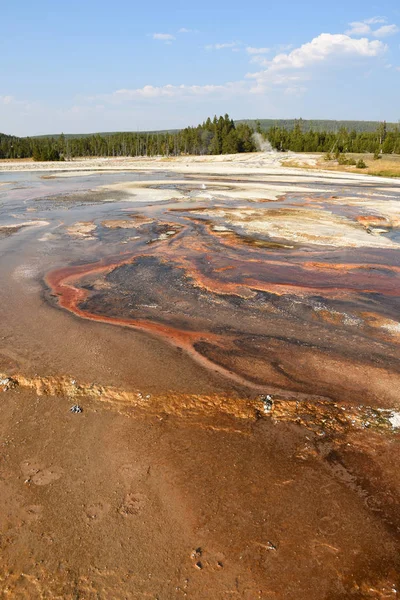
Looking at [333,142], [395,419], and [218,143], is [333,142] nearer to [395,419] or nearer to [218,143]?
[218,143]

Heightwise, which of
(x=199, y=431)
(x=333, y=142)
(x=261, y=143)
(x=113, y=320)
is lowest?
(x=199, y=431)

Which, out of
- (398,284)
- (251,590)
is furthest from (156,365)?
(398,284)

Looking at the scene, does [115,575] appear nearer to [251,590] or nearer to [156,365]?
[251,590]

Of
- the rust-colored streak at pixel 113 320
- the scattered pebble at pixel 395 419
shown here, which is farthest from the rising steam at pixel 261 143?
the scattered pebble at pixel 395 419

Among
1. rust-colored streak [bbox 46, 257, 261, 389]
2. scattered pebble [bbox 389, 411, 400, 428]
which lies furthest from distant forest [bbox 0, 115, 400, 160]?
scattered pebble [bbox 389, 411, 400, 428]

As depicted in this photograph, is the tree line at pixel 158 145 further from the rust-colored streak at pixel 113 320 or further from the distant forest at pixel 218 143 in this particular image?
the rust-colored streak at pixel 113 320

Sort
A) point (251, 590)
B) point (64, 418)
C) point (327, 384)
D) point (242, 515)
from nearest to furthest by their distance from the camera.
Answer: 1. point (251, 590)
2. point (242, 515)
3. point (64, 418)
4. point (327, 384)

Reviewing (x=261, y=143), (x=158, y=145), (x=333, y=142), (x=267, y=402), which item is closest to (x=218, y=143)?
(x=261, y=143)
